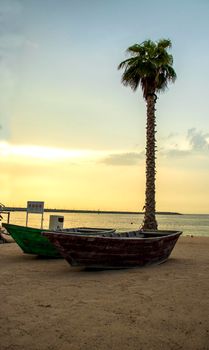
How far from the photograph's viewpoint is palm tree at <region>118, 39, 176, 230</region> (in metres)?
22.2

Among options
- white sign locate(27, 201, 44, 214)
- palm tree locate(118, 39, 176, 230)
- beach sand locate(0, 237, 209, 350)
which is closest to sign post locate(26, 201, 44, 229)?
white sign locate(27, 201, 44, 214)

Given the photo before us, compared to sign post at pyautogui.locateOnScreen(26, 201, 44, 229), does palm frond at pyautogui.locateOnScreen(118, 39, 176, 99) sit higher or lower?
higher

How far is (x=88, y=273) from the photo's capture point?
10.4 metres

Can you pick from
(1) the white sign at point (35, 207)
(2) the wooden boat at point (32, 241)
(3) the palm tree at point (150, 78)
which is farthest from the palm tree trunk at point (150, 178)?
(2) the wooden boat at point (32, 241)

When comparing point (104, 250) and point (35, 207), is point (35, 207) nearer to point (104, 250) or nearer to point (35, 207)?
point (35, 207)

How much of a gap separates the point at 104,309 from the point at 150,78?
19.0m

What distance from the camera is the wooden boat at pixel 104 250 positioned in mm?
10164

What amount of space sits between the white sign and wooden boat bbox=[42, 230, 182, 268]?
1057cm

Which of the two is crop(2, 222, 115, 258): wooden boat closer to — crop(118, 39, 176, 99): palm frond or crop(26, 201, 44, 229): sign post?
crop(26, 201, 44, 229): sign post

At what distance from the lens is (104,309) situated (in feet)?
22.2

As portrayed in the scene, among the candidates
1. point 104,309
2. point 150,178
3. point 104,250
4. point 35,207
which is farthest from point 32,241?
point 150,178

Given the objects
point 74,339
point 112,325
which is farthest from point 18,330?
point 112,325

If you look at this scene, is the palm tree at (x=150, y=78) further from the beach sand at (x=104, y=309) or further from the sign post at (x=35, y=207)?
the beach sand at (x=104, y=309)

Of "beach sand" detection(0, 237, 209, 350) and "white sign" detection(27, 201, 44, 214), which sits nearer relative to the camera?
"beach sand" detection(0, 237, 209, 350)
